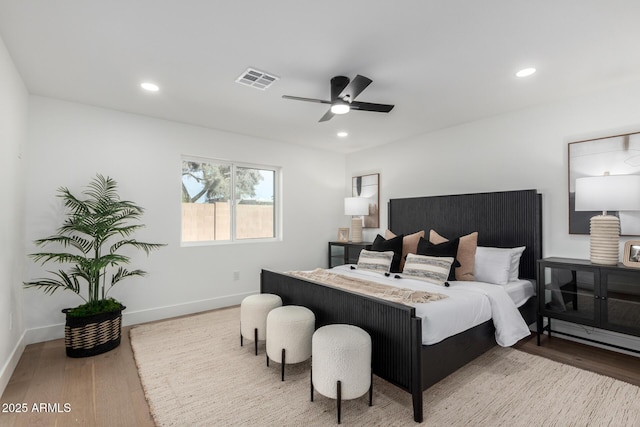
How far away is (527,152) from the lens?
3.56 m

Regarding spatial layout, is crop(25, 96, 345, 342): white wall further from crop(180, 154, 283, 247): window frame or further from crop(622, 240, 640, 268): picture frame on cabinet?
crop(622, 240, 640, 268): picture frame on cabinet

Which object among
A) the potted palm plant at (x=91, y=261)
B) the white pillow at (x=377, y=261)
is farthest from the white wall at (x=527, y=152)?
the potted palm plant at (x=91, y=261)

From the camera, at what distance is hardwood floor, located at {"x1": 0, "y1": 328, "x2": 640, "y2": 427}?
2008mm

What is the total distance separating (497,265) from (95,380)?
12.7ft

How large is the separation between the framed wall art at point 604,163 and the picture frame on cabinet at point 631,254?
0.79 feet

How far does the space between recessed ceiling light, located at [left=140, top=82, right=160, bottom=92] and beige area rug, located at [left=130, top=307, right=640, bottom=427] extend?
8.55 feet

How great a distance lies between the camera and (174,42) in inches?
88.7

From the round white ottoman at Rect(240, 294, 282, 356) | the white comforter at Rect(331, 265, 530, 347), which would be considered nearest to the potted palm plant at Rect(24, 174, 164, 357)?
the round white ottoman at Rect(240, 294, 282, 356)

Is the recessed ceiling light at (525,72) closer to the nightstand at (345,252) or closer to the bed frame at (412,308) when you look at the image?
the bed frame at (412,308)

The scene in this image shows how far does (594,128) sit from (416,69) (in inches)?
80.3

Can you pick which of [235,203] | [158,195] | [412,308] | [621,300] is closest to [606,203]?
[621,300]

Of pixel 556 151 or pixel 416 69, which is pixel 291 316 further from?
pixel 556 151

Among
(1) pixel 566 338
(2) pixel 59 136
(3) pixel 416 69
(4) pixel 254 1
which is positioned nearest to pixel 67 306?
(2) pixel 59 136

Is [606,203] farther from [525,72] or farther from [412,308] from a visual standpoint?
[412,308]
